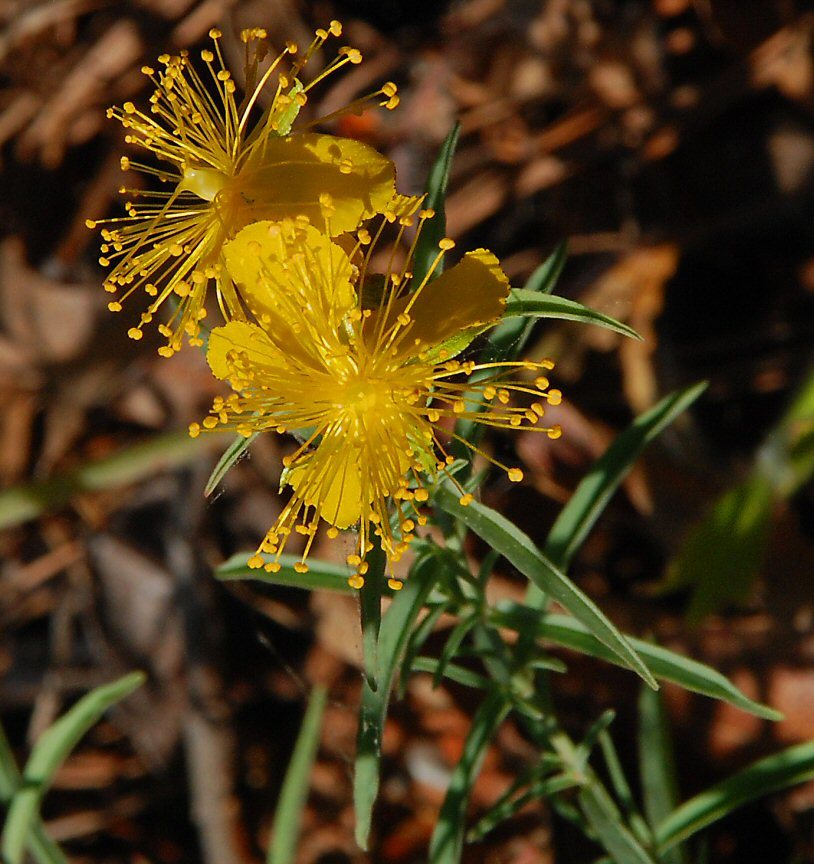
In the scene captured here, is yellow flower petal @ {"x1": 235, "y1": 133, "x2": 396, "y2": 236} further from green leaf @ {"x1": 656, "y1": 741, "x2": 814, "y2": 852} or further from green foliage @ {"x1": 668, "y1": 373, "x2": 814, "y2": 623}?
green foliage @ {"x1": 668, "y1": 373, "x2": 814, "y2": 623}

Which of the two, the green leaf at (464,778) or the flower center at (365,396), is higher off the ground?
the flower center at (365,396)

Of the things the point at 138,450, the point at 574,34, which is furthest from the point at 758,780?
the point at 574,34

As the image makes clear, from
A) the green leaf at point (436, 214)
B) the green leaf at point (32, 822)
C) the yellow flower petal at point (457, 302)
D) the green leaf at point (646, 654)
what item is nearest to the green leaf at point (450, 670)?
the green leaf at point (646, 654)

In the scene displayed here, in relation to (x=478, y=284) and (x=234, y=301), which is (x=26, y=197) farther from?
(x=478, y=284)

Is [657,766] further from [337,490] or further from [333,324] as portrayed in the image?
[333,324]

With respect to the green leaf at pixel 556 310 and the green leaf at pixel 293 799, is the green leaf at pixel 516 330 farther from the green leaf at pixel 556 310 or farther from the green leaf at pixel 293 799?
the green leaf at pixel 293 799

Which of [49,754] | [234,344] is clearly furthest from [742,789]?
[49,754]

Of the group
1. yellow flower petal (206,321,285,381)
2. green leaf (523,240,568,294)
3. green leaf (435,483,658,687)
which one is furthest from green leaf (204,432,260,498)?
green leaf (523,240,568,294)
